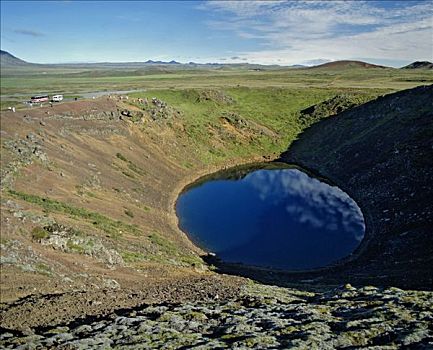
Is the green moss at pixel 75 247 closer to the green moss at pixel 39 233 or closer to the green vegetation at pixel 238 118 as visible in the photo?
the green moss at pixel 39 233

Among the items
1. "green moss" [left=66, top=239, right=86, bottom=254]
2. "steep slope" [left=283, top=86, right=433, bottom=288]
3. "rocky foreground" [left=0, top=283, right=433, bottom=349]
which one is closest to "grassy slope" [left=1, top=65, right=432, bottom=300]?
"green moss" [left=66, top=239, right=86, bottom=254]

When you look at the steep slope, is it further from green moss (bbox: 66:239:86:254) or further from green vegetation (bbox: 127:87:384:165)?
green moss (bbox: 66:239:86:254)

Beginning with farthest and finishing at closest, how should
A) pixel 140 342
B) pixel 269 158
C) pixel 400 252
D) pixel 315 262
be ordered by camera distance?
pixel 269 158 < pixel 315 262 < pixel 400 252 < pixel 140 342

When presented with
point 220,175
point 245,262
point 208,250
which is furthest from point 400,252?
point 220,175

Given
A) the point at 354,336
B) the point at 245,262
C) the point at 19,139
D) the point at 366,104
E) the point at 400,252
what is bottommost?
the point at 245,262

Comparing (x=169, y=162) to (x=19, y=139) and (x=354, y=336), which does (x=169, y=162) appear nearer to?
(x=19, y=139)

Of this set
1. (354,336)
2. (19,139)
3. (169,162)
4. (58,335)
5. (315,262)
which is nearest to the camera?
(354,336)

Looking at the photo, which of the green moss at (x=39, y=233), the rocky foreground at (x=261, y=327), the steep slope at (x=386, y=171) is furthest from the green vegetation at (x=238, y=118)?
the rocky foreground at (x=261, y=327)
